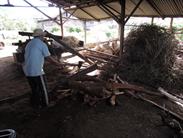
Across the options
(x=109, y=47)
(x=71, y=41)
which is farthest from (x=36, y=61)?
(x=109, y=47)

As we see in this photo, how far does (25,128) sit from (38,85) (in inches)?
45.0

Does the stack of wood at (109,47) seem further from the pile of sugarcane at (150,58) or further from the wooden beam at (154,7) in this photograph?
the pile of sugarcane at (150,58)

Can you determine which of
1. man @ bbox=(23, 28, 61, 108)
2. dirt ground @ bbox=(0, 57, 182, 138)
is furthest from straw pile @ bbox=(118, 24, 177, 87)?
man @ bbox=(23, 28, 61, 108)

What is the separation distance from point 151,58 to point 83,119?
145 inches

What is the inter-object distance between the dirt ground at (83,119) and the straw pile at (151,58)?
1.52 metres

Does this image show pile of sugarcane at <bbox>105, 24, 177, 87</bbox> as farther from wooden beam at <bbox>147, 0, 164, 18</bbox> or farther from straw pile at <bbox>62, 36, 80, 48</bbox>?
straw pile at <bbox>62, 36, 80, 48</bbox>

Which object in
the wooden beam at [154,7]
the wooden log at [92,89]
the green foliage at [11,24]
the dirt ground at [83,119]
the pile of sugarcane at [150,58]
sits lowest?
the dirt ground at [83,119]

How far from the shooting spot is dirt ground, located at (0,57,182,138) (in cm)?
380

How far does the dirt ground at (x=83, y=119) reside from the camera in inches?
150

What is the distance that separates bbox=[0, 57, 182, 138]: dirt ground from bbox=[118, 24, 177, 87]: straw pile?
59.9 inches

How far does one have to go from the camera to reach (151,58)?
670 centimetres

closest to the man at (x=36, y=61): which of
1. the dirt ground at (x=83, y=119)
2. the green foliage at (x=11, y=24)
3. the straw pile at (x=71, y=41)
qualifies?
the dirt ground at (x=83, y=119)

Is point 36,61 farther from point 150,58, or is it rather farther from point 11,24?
point 11,24

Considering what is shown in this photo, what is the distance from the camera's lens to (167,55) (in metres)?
6.70
